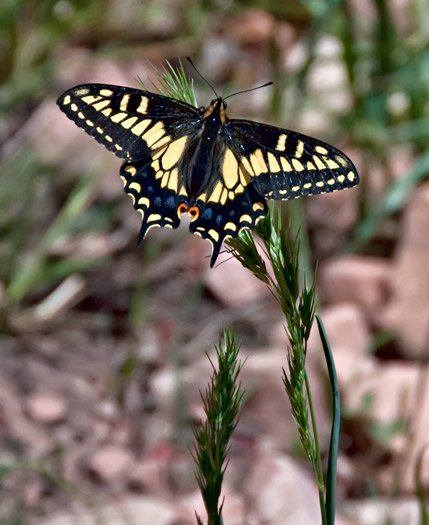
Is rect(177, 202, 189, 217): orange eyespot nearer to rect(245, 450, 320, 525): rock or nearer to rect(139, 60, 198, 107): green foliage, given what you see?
rect(139, 60, 198, 107): green foliage

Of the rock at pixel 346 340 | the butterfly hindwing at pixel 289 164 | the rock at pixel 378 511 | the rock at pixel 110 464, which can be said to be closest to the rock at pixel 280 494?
the rock at pixel 378 511

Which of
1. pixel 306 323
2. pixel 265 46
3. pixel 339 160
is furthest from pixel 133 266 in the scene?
pixel 306 323

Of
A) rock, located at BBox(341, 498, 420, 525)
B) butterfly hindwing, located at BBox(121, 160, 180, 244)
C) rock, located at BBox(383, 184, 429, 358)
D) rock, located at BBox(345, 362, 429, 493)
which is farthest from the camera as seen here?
rock, located at BBox(383, 184, 429, 358)

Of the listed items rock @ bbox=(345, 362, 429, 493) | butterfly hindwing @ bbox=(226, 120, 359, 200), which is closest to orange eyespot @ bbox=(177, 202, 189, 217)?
butterfly hindwing @ bbox=(226, 120, 359, 200)

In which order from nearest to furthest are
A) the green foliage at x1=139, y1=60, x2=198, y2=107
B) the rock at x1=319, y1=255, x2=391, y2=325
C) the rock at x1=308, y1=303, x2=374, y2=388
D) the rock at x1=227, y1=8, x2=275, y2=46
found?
the green foliage at x1=139, y1=60, x2=198, y2=107
the rock at x1=308, y1=303, x2=374, y2=388
the rock at x1=319, y1=255, x2=391, y2=325
the rock at x1=227, y1=8, x2=275, y2=46

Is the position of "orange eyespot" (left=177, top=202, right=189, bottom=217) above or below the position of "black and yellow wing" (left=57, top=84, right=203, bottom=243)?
below

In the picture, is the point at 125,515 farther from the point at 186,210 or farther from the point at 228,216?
the point at 228,216

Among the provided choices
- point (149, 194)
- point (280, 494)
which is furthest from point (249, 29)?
point (149, 194)

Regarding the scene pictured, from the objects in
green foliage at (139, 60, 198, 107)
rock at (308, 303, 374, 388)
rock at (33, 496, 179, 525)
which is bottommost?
rock at (33, 496, 179, 525)
